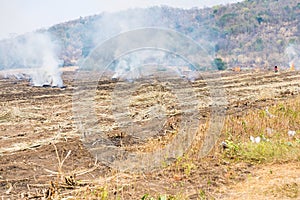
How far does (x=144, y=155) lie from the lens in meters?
6.47

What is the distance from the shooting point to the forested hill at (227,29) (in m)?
42.5

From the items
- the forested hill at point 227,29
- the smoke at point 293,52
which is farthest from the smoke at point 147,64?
the smoke at point 293,52

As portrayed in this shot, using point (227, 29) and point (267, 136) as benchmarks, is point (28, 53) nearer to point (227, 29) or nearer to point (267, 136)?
point (227, 29)

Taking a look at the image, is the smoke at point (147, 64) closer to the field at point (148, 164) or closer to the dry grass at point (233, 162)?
the field at point (148, 164)

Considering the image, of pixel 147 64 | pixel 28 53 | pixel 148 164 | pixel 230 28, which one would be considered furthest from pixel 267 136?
Result: pixel 230 28

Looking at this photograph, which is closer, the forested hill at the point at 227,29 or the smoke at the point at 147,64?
the smoke at the point at 147,64

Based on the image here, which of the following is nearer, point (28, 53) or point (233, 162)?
point (233, 162)

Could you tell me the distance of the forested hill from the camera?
42.5m

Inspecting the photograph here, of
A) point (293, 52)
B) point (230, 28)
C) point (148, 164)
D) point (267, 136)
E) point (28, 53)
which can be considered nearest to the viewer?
point (148, 164)

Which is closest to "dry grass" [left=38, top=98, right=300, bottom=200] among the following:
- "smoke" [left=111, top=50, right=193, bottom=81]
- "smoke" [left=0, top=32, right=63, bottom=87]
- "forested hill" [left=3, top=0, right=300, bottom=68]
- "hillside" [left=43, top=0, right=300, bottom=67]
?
"smoke" [left=111, top=50, right=193, bottom=81]

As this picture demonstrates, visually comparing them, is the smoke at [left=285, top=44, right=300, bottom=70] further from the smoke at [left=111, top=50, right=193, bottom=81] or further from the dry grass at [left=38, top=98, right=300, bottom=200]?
the dry grass at [left=38, top=98, right=300, bottom=200]

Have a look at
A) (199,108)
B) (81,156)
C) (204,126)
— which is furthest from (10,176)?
(199,108)

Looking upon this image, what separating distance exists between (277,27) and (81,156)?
1907 inches

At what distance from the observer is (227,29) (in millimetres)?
51406
